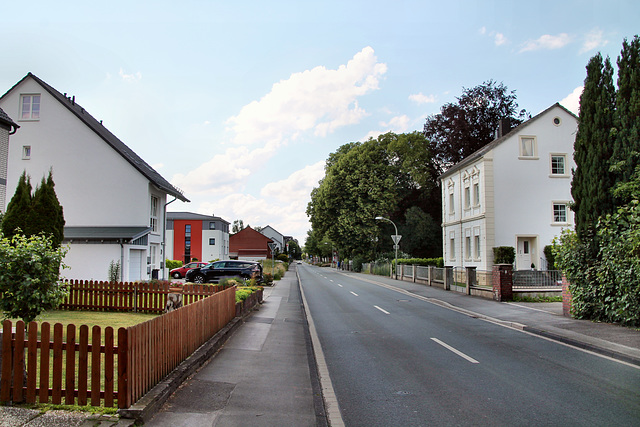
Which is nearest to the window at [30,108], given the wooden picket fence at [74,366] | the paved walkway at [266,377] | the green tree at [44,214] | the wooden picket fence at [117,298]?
the green tree at [44,214]

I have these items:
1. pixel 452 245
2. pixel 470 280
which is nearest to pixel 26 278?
pixel 470 280

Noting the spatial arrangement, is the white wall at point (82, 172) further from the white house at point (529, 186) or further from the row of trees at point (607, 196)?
the row of trees at point (607, 196)

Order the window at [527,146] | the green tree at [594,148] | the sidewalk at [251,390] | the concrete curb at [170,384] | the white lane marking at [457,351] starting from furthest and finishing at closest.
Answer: the window at [527,146] < the green tree at [594,148] < the white lane marking at [457,351] < the sidewalk at [251,390] < the concrete curb at [170,384]

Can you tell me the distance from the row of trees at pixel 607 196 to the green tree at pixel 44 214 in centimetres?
1663

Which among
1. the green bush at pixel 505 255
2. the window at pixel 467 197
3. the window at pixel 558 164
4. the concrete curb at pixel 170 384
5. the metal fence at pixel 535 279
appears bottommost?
the concrete curb at pixel 170 384

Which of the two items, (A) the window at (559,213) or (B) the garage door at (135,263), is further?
(A) the window at (559,213)

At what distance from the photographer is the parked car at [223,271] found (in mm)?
31078

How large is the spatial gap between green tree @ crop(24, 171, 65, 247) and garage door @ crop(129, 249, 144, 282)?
9328 mm

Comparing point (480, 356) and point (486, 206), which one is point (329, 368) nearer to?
point (480, 356)

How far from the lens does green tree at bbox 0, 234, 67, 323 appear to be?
719 centimetres

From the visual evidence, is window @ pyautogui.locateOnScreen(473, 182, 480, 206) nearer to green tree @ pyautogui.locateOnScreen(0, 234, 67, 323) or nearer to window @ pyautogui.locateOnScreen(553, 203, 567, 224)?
window @ pyautogui.locateOnScreen(553, 203, 567, 224)

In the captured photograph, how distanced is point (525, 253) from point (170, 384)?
96.6 ft

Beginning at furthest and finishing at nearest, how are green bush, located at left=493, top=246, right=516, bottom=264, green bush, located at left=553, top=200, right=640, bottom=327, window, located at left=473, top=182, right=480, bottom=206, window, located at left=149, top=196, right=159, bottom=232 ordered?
window, located at left=473, top=182, right=480, bottom=206
green bush, located at left=493, top=246, right=516, bottom=264
window, located at left=149, top=196, right=159, bottom=232
green bush, located at left=553, top=200, right=640, bottom=327

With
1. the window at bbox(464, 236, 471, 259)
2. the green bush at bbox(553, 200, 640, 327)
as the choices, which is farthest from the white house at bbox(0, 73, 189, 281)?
the window at bbox(464, 236, 471, 259)
